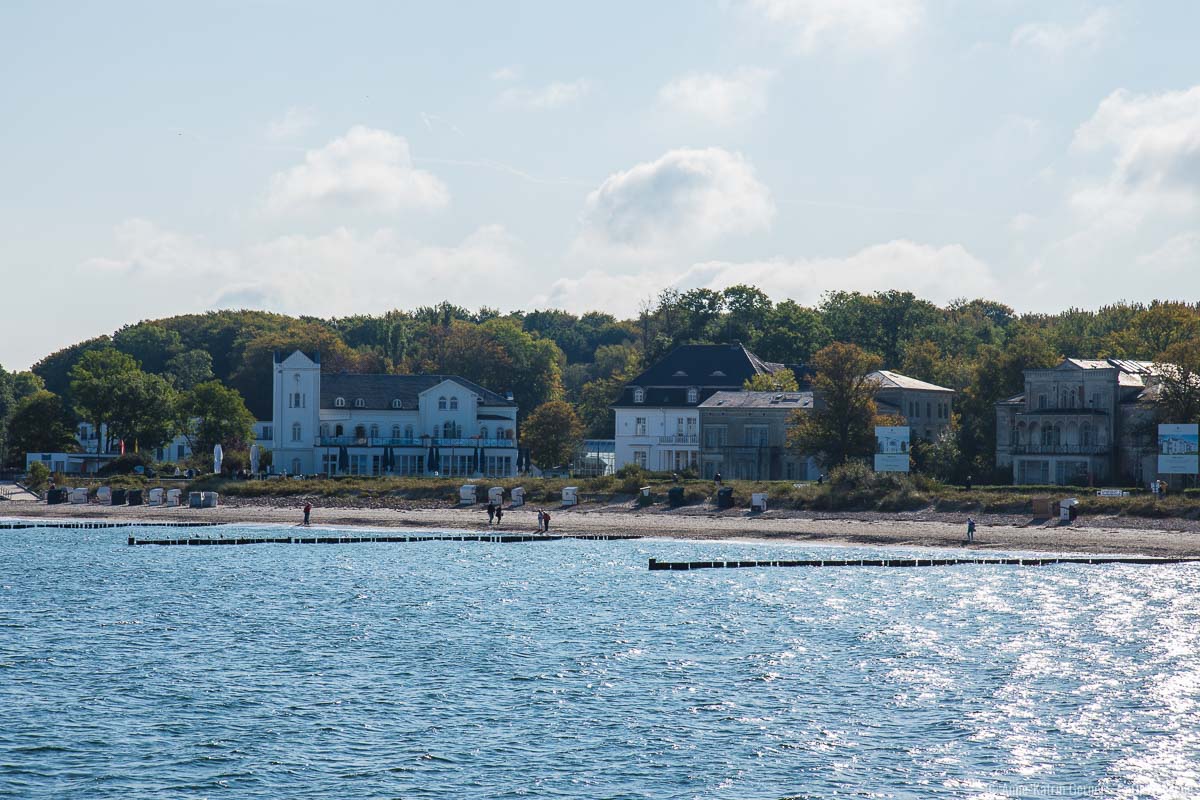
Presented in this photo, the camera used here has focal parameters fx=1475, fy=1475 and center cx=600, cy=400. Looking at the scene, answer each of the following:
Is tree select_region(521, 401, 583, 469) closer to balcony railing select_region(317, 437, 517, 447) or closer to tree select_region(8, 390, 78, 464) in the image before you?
balcony railing select_region(317, 437, 517, 447)

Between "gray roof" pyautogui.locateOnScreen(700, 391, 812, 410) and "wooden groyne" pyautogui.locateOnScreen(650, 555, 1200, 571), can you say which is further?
"gray roof" pyautogui.locateOnScreen(700, 391, 812, 410)

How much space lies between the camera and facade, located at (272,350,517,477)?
120812 millimetres

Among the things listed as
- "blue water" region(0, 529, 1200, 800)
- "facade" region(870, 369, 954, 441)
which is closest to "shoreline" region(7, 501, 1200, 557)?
"blue water" region(0, 529, 1200, 800)

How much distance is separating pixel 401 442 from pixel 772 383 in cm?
3095

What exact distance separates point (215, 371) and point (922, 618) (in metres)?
151

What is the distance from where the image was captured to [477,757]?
30422mm

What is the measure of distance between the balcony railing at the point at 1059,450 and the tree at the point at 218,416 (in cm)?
5819

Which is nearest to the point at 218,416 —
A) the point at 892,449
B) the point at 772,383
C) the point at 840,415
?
the point at 772,383

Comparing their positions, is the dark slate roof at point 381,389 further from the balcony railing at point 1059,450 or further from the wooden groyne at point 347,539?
the balcony railing at point 1059,450

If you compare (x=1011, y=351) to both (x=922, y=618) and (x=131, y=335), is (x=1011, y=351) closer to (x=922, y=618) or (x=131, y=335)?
(x=922, y=618)

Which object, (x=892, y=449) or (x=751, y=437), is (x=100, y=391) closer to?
(x=751, y=437)

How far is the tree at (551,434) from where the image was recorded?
119 metres

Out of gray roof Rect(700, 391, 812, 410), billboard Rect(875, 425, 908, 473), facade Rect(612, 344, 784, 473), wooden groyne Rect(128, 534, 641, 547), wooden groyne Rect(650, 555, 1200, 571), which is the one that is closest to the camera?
wooden groyne Rect(650, 555, 1200, 571)

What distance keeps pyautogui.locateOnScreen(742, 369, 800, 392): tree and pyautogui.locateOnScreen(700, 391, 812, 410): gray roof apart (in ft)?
22.5
